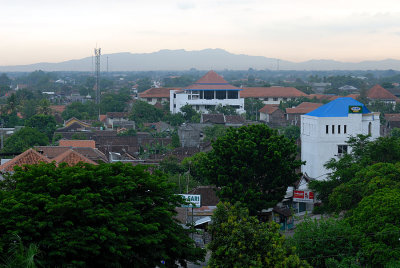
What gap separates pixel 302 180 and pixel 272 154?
6.14 m

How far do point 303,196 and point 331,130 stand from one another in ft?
22.2

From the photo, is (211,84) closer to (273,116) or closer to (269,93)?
(273,116)

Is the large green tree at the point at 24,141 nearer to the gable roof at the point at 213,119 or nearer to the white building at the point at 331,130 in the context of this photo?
the gable roof at the point at 213,119

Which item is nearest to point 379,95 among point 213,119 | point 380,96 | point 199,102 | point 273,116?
point 380,96

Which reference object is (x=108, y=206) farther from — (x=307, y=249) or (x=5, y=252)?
(x=307, y=249)

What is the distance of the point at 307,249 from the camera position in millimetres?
18141

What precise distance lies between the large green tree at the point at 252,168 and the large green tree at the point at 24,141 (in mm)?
21236

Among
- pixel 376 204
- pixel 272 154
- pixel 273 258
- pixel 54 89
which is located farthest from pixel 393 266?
pixel 54 89

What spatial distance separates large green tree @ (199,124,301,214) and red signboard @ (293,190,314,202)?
2814 millimetres

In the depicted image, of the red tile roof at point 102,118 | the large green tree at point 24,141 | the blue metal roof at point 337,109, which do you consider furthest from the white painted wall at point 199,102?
the blue metal roof at point 337,109

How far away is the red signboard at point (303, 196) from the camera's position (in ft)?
91.2

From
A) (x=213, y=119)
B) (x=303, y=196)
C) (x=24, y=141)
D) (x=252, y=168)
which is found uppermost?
(x=252, y=168)

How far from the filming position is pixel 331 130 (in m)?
33.3

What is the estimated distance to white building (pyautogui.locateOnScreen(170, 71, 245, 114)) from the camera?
7536cm
